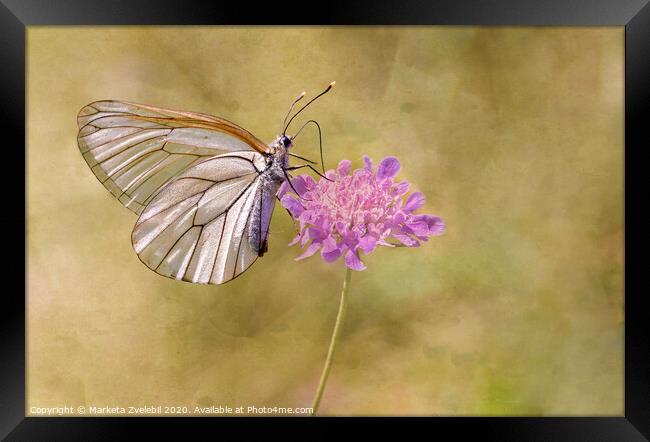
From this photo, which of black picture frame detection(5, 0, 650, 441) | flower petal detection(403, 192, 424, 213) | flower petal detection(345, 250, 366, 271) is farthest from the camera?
black picture frame detection(5, 0, 650, 441)

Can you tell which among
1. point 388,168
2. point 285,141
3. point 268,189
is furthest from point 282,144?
point 388,168

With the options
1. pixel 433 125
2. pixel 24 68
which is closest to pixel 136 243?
pixel 24 68

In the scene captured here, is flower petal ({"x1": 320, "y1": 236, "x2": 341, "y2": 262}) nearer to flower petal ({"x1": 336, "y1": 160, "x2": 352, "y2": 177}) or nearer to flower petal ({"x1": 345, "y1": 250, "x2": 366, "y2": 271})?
flower petal ({"x1": 345, "y1": 250, "x2": 366, "y2": 271})

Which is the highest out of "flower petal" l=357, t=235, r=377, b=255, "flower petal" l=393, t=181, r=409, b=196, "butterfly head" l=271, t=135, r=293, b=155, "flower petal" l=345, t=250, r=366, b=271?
"butterfly head" l=271, t=135, r=293, b=155

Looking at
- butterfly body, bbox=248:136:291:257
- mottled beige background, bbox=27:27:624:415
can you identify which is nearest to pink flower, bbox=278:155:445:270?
butterfly body, bbox=248:136:291:257

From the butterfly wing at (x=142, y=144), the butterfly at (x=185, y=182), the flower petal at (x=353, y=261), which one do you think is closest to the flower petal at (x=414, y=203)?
the flower petal at (x=353, y=261)

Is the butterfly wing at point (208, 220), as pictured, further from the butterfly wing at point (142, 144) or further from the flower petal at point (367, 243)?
the flower petal at point (367, 243)

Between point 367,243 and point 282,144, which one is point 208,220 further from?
point 367,243
